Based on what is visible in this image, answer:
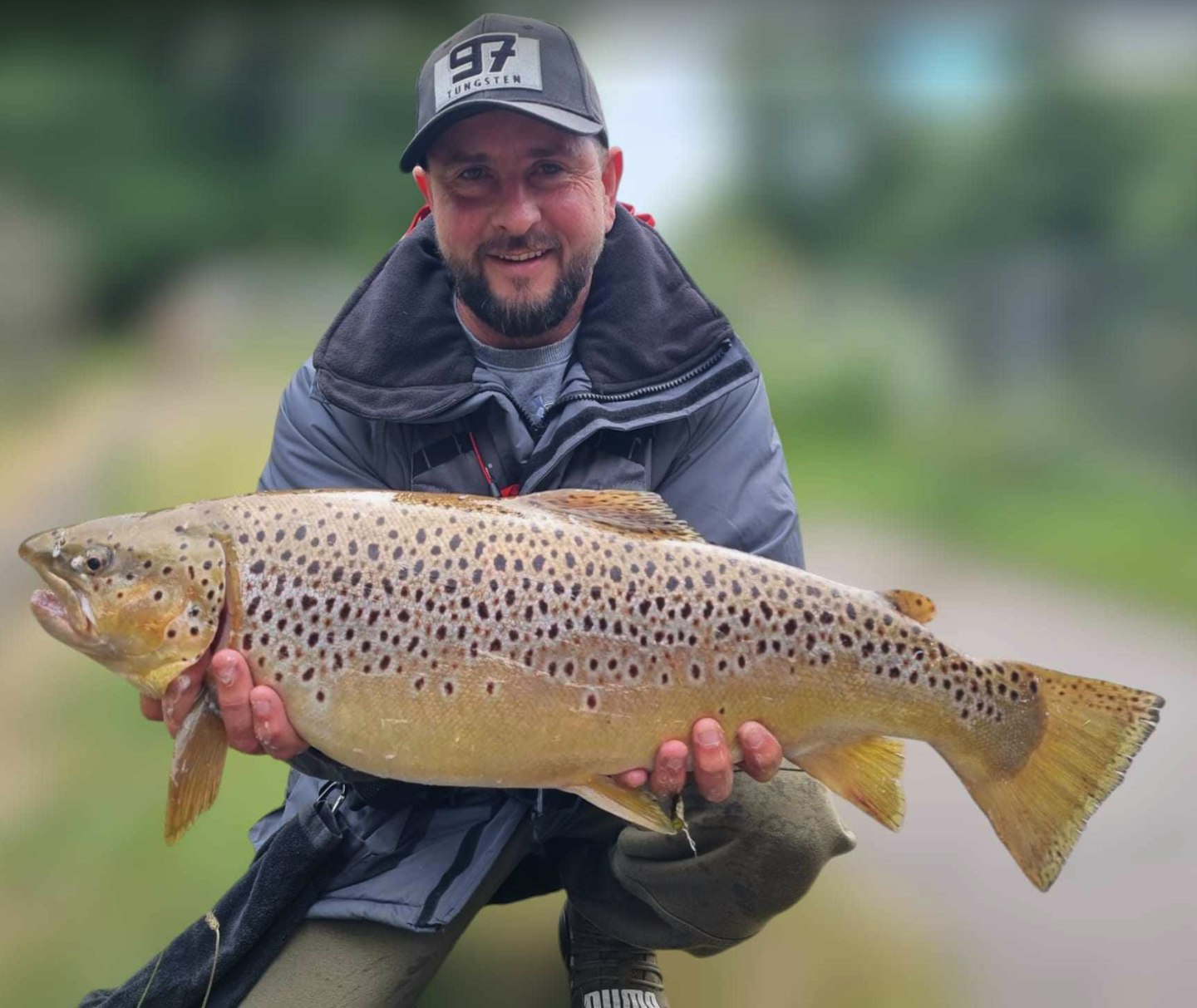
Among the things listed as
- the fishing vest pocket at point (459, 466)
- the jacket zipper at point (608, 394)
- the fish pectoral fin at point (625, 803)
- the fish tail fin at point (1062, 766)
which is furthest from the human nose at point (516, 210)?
the fish tail fin at point (1062, 766)

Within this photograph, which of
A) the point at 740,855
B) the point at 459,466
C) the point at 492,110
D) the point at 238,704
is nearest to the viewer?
the point at 238,704

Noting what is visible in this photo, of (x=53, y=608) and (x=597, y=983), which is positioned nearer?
(x=53, y=608)

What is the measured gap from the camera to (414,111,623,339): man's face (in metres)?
2.45

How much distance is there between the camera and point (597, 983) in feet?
8.03

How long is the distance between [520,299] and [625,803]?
3.40 feet

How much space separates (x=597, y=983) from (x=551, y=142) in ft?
5.56

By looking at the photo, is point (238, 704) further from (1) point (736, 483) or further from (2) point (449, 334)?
(1) point (736, 483)

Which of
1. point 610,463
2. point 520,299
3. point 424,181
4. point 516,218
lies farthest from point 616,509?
point 424,181

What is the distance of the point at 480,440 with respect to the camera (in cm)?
235

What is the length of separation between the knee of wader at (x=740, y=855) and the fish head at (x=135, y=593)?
906mm

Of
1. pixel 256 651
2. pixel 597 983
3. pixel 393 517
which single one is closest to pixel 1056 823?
pixel 597 983

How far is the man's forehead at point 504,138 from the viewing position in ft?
8.06

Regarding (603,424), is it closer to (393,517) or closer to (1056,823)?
(393,517)

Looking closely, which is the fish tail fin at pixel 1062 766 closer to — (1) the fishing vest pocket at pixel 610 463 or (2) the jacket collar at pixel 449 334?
(1) the fishing vest pocket at pixel 610 463
